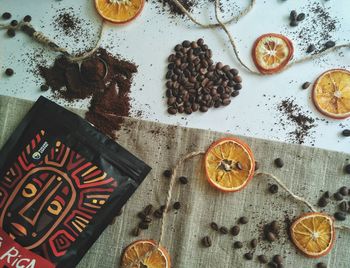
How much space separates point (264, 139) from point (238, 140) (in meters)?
0.09

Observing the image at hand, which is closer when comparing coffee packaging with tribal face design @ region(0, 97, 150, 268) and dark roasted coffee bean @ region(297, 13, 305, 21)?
coffee packaging with tribal face design @ region(0, 97, 150, 268)

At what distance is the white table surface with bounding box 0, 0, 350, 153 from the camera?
1433 millimetres

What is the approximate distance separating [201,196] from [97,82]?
52cm

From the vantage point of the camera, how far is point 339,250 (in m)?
1.39

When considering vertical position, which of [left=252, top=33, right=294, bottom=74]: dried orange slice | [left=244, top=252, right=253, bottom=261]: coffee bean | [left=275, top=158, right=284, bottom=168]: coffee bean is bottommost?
[left=244, top=252, right=253, bottom=261]: coffee bean

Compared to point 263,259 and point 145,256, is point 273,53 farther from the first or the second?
point 145,256

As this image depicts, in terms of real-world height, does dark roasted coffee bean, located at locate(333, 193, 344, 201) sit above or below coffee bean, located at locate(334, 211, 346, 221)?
above

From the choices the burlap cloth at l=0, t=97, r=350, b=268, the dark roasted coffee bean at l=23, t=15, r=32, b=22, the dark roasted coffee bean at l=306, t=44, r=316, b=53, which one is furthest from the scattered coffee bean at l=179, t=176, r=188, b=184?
the dark roasted coffee bean at l=23, t=15, r=32, b=22

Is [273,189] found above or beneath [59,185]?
above

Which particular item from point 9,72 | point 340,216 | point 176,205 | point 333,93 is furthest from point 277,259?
point 9,72

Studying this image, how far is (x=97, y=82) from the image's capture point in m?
1.43

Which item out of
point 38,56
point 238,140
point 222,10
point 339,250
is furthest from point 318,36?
point 38,56

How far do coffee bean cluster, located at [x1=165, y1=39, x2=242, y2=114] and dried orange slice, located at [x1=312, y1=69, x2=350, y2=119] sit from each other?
0.87 ft

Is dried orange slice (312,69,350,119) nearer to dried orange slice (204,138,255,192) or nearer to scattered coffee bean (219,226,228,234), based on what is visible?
dried orange slice (204,138,255,192)
